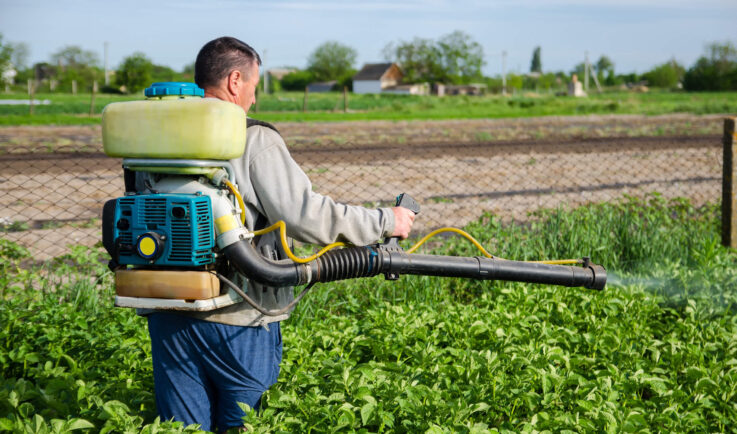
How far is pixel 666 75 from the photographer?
86.1 m

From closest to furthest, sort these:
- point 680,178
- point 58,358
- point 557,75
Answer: point 58,358 < point 680,178 < point 557,75

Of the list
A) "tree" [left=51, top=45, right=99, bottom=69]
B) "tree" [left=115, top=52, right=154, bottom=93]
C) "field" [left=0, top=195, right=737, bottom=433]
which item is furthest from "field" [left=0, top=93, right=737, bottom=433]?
"tree" [left=51, top=45, right=99, bottom=69]

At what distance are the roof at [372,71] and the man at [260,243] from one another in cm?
8277

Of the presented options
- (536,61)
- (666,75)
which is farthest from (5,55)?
(536,61)

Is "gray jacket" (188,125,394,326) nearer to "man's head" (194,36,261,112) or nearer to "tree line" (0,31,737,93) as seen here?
"man's head" (194,36,261,112)

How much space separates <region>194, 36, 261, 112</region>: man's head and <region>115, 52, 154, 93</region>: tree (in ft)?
126

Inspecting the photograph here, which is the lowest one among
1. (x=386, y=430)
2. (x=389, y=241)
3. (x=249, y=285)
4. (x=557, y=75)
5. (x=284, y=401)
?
(x=386, y=430)

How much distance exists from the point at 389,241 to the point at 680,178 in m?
11.2

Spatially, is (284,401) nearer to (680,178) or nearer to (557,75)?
(680,178)

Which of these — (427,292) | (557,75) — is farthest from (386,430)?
(557,75)

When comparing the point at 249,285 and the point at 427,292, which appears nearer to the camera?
the point at 249,285

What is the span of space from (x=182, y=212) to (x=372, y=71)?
281 ft

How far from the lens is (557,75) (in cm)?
12094

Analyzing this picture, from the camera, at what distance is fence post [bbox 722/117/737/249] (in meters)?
6.31
